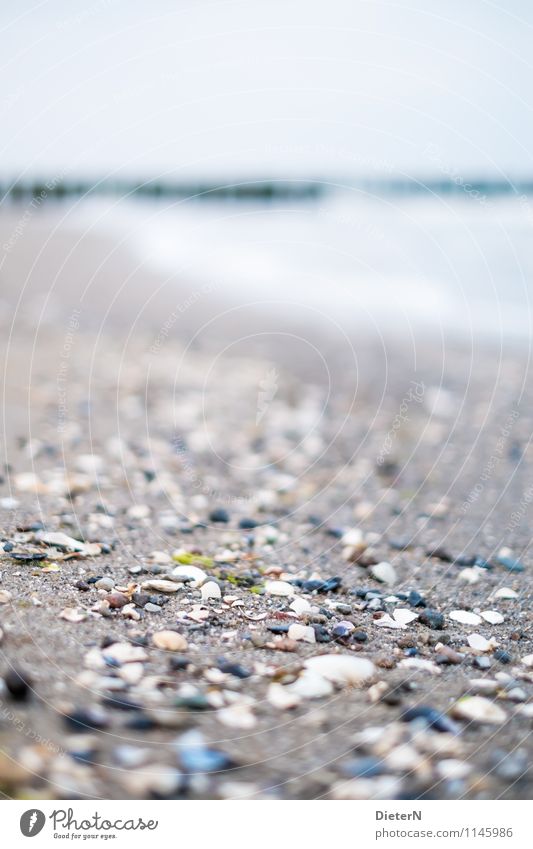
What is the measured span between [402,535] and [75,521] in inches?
49.3

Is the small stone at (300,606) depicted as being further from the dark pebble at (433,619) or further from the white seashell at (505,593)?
the white seashell at (505,593)

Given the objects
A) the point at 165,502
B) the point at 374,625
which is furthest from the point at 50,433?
the point at 374,625

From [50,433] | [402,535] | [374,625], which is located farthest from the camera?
[50,433]

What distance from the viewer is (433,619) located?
2.24m

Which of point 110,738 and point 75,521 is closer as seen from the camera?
→ point 110,738

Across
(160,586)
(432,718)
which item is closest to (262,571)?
(160,586)

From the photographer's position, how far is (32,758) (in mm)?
1565

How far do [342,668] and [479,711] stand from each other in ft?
1.14

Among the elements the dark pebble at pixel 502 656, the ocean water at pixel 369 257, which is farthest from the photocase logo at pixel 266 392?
the dark pebble at pixel 502 656

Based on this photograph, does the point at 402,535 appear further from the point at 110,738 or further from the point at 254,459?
the point at 110,738

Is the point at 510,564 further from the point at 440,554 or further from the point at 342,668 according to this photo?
the point at 342,668
